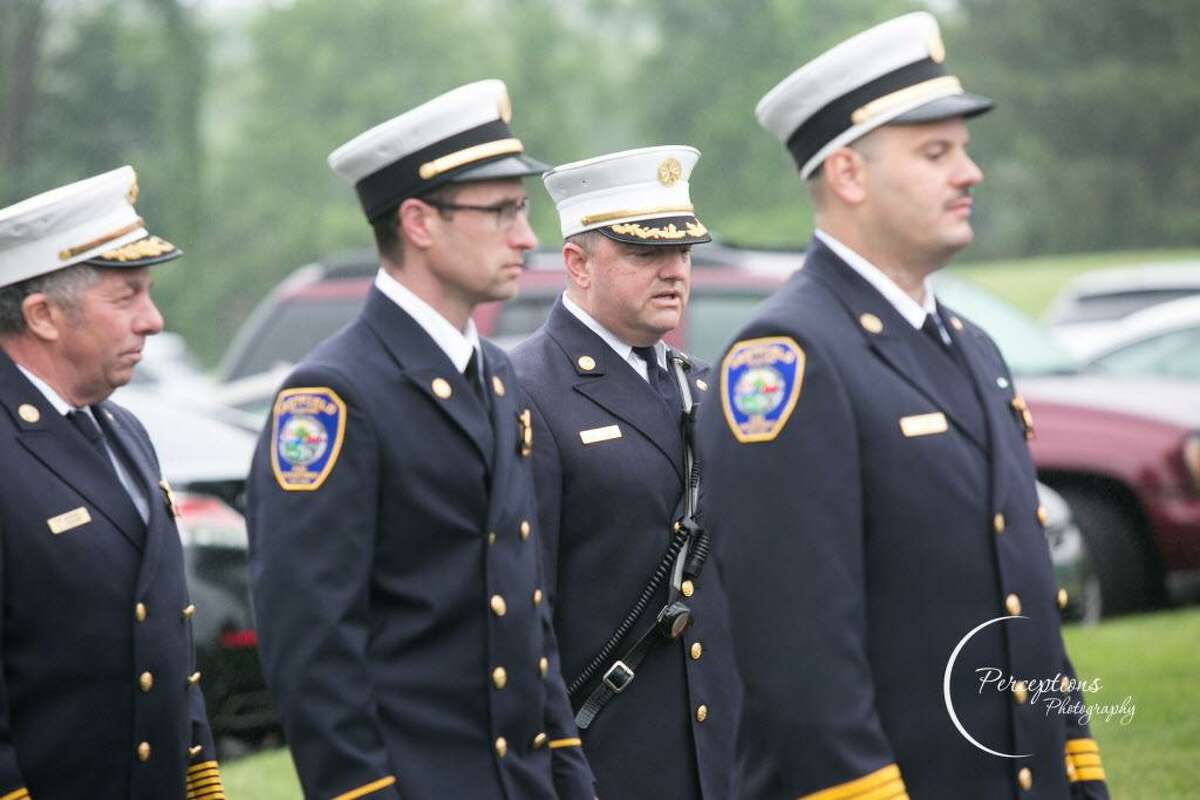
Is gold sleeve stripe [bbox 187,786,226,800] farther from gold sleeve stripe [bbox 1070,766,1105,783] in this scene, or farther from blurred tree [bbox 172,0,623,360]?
blurred tree [bbox 172,0,623,360]

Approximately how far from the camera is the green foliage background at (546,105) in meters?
55.8

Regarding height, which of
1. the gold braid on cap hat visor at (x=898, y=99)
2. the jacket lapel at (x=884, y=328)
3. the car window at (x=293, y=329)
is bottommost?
the jacket lapel at (x=884, y=328)

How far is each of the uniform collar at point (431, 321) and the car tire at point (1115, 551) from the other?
24.2 ft

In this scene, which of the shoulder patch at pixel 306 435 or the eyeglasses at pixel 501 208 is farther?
the eyeglasses at pixel 501 208

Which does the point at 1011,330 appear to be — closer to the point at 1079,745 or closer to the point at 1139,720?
the point at 1139,720

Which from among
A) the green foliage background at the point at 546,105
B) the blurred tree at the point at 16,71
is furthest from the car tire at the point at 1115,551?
the blurred tree at the point at 16,71

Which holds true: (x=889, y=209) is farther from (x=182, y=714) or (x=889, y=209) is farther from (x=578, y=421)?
(x=182, y=714)

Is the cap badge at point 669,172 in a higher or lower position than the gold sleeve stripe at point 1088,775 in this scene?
higher

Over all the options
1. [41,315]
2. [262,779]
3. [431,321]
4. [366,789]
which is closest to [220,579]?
[262,779]

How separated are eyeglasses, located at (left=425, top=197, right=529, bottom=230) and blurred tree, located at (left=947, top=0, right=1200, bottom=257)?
2343 inches

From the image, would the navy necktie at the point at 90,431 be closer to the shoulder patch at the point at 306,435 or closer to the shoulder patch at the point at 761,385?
the shoulder patch at the point at 306,435

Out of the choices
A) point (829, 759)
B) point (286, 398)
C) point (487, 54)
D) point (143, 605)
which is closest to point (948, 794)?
point (829, 759)

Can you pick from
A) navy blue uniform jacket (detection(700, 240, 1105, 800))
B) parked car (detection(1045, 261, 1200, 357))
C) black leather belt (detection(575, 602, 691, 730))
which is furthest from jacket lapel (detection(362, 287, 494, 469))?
parked car (detection(1045, 261, 1200, 357))

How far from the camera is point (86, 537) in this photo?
4.36 meters
